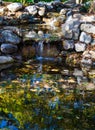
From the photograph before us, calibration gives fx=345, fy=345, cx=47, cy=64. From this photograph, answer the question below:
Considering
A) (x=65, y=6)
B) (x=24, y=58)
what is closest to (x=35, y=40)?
(x=24, y=58)

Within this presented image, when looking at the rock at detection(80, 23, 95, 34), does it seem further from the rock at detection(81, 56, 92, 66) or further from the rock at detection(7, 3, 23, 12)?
the rock at detection(7, 3, 23, 12)

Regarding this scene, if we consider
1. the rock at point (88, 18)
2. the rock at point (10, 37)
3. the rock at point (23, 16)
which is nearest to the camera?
the rock at point (10, 37)

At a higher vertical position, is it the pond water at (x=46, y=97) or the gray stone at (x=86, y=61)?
the pond water at (x=46, y=97)

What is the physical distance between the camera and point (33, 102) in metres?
7.59

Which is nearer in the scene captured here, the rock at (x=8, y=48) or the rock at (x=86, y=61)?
the rock at (x=86, y=61)

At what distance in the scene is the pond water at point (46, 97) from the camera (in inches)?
264

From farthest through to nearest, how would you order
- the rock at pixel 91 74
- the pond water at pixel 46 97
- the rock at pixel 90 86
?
the rock at pixel 91 74 < the rock at pixel 90 86 < the pond water at pixel 46 97

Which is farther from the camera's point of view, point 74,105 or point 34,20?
point 34,20

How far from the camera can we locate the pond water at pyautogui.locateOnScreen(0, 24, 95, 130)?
22.0ft

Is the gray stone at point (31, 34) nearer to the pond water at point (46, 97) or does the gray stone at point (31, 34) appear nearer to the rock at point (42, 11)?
the pond water at point (46, 97)

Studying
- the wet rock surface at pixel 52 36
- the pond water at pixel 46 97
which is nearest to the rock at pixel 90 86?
the pond water at pixel 46 97

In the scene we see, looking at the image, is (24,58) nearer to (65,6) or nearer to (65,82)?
(65,82)

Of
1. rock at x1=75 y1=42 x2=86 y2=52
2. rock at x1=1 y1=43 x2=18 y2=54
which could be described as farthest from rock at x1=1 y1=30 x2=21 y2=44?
rock at x1=75 y1=42 x2=86 y2=52

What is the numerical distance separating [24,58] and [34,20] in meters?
3.21
